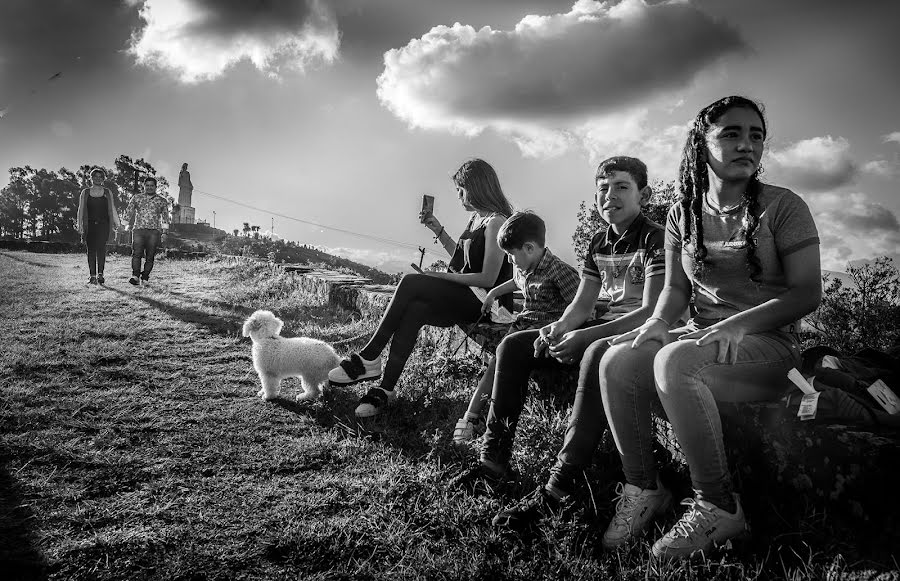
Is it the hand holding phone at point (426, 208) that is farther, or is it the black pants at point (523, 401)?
the hand holding phone at point (426, 208)

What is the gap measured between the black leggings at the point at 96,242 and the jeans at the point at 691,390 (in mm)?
10713

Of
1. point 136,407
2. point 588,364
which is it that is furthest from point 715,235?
point 136,407

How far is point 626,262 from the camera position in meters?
2.82

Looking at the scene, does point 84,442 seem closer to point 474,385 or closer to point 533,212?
point 474,385

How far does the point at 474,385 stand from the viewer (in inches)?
154

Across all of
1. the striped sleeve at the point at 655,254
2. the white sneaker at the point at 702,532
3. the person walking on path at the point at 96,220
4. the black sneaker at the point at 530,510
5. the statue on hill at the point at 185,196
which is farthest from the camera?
the statue on hill at the point at 185,196

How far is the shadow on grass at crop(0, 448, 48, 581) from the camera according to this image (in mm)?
1889

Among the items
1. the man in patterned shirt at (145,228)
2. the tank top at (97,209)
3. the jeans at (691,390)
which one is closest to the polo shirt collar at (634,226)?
the jeans at (691,390)

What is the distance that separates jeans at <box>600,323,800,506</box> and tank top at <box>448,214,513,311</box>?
5.99 feet

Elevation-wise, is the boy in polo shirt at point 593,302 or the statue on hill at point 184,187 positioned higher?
the statue on hill at point 184,187

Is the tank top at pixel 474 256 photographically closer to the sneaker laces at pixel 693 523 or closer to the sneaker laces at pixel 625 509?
the sneaker laces at pixel 625 509

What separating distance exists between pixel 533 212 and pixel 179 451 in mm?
2544

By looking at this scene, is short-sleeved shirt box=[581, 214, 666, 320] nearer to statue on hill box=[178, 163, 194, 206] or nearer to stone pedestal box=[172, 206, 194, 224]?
stone pedestal box=[172, 206, 194, 224]

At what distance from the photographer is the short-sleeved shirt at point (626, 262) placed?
271 centimetres
